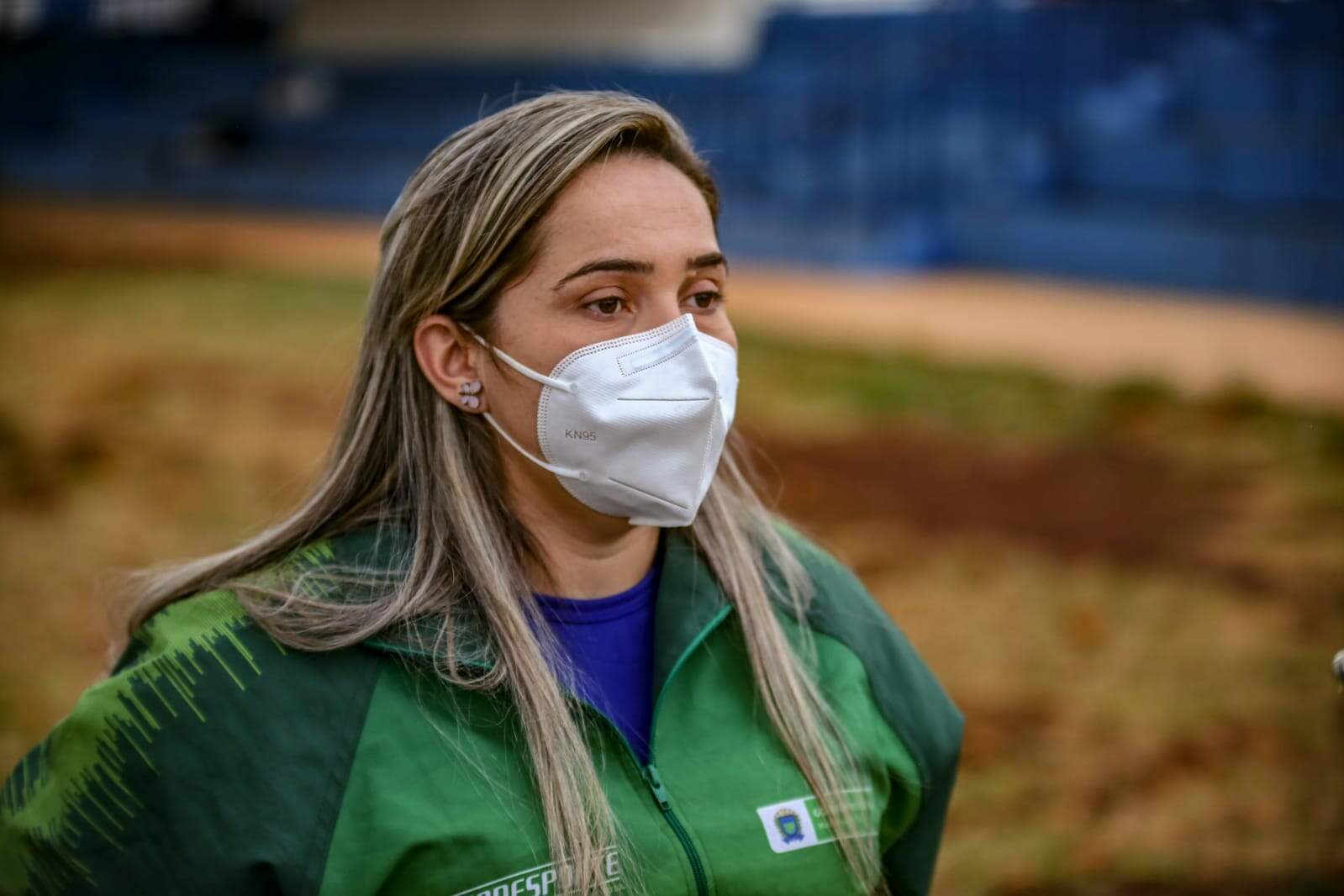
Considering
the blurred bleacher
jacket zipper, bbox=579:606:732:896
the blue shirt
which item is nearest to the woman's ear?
the blue shirt

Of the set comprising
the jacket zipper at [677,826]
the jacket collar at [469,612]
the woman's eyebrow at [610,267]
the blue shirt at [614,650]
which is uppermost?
the woman's eyebrow at [610,267]

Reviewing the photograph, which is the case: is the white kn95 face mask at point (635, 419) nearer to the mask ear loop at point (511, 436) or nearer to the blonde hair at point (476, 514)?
the mask ear loop at point (511, 436)

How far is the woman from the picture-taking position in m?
1.68

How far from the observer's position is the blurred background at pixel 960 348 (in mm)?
4551

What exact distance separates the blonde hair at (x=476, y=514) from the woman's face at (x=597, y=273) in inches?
1.0

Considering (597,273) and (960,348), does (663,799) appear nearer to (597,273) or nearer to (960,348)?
(597,273)

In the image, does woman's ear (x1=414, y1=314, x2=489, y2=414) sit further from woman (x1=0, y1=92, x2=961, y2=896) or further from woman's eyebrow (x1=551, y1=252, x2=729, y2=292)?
woman's eyebrow (x1=551, y1=252, x2=729, y2=292)

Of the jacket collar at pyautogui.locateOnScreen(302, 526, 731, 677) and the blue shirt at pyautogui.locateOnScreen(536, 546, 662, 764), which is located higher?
the jacket collar at pyautogui.locateOnScreen(302, 526, 731, 677)

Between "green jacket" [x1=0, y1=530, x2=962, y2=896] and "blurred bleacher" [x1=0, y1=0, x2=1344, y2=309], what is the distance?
6137mm

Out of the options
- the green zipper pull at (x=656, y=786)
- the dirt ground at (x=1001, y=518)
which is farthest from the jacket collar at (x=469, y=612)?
the dirt ground at (x=1001, y=518)

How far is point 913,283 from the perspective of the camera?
37.6 feet

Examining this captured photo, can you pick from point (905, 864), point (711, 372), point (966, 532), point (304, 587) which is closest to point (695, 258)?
point (711, 372)

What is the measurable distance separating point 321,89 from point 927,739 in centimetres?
1806

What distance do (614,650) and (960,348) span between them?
23.8ft
